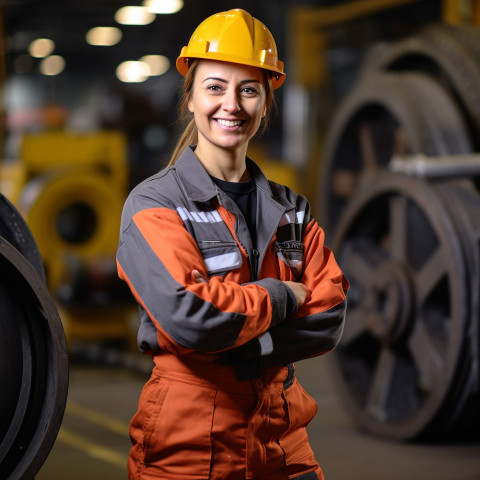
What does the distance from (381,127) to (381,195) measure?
0.81 meters

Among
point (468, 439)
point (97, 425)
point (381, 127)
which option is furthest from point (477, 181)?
point (97, 425)

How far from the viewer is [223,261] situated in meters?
1.85

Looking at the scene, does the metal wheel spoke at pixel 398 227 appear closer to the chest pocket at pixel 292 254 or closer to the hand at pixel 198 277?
the chest pocket at pixel 292 254

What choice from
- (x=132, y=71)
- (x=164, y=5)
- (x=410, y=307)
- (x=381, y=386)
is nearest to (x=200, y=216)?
(x=410, y=307)

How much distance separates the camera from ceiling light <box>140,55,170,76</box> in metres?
21.9

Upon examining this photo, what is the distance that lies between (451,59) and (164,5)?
1136 centimetres

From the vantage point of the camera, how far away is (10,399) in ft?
6.48

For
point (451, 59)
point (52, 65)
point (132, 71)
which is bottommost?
point (451, 59)

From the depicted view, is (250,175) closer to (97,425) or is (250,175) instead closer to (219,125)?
(219,125)

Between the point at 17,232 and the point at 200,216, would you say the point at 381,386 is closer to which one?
the point at 17,232

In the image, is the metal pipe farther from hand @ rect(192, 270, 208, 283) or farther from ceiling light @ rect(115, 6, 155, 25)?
ceiling light @ rect(115, 6, 155, 25)

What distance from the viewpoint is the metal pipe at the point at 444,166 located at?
3.85 m

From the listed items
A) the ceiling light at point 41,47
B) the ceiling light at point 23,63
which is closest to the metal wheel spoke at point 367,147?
the ceiling light at point 41,47

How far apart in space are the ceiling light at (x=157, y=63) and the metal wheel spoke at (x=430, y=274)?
18439 millimetres
